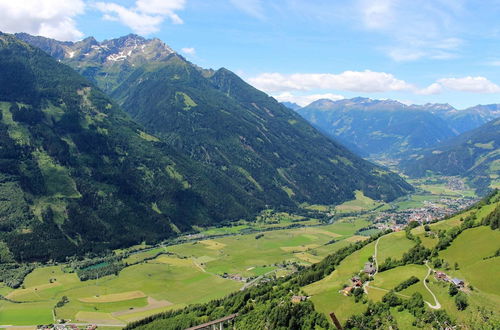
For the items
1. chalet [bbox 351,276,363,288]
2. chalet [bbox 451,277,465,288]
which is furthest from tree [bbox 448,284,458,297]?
chalet [bbox 351,276,363,288]

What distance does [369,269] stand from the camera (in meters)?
128

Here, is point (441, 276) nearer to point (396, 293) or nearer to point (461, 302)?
point (396, 293)

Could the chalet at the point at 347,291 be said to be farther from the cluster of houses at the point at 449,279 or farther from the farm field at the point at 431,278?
the cluster of houses at the point at 449,279

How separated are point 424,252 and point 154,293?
111471 mm

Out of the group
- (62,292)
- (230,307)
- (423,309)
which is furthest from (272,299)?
(62,292)

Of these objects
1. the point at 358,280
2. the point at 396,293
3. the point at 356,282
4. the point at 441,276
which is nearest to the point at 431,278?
the point at 441,276

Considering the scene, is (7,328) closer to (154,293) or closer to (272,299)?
(154,293)

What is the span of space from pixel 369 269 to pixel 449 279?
25.7m

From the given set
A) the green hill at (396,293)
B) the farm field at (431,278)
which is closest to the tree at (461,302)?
the green hill at (396,293)

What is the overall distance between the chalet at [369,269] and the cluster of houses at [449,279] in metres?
19.2

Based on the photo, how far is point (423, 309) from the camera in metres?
94.1

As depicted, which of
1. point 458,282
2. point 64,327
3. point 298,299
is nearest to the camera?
point 458,282

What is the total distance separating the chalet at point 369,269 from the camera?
4948 inches

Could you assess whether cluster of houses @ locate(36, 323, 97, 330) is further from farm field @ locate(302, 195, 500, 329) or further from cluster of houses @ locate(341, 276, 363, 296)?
cluster of houses @ locate(341, 276, 363, 296)
